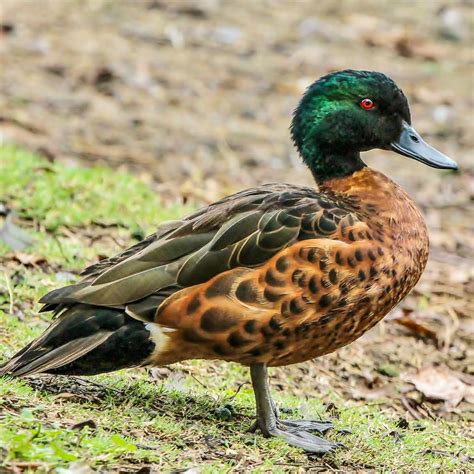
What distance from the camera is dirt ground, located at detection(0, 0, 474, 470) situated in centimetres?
686

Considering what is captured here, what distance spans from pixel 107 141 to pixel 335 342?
18.0ft

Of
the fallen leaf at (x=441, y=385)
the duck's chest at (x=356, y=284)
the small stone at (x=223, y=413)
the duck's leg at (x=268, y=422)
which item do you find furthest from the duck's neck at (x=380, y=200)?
the fallen leaf at (x=441, y=385)

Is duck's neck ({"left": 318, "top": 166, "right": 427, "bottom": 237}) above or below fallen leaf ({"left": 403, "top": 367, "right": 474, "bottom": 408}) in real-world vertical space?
above

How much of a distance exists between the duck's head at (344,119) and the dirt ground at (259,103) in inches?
51.1

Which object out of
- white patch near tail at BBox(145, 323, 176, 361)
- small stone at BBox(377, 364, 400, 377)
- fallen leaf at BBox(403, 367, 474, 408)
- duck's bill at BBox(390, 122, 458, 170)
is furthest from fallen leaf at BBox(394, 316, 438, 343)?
white patch near tail at BBox(145, 323, 176, 361)

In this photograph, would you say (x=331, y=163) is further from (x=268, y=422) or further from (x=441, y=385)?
(x=441, y=385)

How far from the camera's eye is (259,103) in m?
11.5

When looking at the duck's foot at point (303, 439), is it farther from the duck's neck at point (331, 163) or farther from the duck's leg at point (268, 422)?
the duck's neck at point (331, 163)

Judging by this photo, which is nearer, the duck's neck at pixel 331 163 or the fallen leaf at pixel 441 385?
the duck's neck at pixel 331 163

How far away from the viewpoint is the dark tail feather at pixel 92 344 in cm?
463

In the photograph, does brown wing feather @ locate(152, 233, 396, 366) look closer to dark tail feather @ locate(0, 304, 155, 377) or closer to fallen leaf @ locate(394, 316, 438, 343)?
dark tail feather @ locate(0, 304, 155, 377)

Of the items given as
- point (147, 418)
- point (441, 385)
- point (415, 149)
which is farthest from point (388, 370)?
point (147, 418)

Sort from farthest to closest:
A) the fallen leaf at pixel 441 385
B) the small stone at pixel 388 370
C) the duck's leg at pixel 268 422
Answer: the small stone at pixel 388 370 → the fallen leaf at pixel 441 385 → the duck's leg at pixel 268 422

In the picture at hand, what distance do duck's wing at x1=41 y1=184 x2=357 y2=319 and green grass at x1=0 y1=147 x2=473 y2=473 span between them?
456mm
